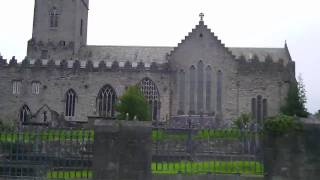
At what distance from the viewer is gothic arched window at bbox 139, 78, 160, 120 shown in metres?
57.5

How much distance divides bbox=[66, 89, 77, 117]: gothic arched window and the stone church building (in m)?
0.03

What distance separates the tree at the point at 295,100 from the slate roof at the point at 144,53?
836 cm

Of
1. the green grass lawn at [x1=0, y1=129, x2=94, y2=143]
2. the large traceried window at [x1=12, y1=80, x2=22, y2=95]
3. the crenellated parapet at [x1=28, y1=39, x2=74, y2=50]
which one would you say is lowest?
the green grass lawn at [x1=0, y1=129, x2=94, y2=143]

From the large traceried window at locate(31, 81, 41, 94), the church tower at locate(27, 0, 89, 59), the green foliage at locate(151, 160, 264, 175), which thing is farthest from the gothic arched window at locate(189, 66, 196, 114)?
the green foliage at locate(151, 160, 264, 175)

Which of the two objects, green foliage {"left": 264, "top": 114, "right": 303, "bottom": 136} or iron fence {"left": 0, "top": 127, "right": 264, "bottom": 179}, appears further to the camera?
iron fence {"left": 0, "top": 127, "right": 264, "bottom": 179}

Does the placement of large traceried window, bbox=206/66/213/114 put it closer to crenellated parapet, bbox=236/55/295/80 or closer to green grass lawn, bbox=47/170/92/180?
crenellated parapet, bbox=236/55/295/80

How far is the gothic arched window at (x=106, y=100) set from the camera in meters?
58.1

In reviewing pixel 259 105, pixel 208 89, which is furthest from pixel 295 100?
pixel 208 89

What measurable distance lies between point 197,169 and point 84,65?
147 feet

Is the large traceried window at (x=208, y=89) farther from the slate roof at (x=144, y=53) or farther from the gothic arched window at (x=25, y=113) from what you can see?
the gothic arched window at (x=25, y=113)

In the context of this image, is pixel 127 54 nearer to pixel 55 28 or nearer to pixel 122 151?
pixel 55 28

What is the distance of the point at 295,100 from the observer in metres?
52.6

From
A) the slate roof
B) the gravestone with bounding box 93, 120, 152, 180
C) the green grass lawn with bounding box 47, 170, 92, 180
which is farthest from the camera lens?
the slate roof

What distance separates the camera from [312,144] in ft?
50.3
